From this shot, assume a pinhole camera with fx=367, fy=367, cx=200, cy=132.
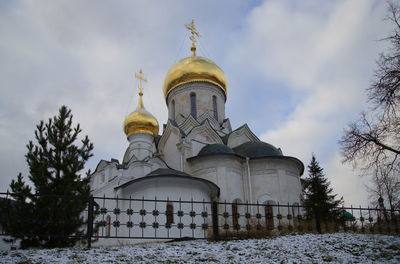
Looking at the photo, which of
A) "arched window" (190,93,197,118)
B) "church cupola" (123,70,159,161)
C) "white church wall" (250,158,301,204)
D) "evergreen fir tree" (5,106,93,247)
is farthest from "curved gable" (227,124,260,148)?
"evergreen fir tree" (5,106,93,247)

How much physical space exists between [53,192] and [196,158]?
8.13 meters

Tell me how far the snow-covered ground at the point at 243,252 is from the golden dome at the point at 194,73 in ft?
46.7

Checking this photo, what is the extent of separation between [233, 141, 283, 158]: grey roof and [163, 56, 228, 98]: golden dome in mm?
5375

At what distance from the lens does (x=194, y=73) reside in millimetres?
21000

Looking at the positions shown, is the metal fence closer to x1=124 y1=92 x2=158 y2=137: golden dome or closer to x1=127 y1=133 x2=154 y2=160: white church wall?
x1=127 y1=133 x2=154 y2=160: white church wall

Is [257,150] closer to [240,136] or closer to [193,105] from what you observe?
[240,136]

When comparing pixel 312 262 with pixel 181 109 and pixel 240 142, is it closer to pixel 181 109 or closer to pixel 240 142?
pixel 240 142

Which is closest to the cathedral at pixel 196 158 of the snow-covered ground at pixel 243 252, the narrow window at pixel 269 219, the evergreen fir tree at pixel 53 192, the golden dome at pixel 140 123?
the golden dome at pixel 140 123

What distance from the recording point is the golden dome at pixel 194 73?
21.0m

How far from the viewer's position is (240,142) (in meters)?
19.6

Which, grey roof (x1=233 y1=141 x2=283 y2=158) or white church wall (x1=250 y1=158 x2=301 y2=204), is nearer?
white church wall (x1=250 y1=158 x2=301 y2=204)

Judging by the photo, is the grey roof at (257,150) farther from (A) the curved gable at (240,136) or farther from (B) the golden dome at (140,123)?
(B) the golden dome at (140,123)

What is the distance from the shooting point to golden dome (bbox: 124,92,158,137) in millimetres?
18859

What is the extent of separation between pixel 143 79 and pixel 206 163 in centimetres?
901
